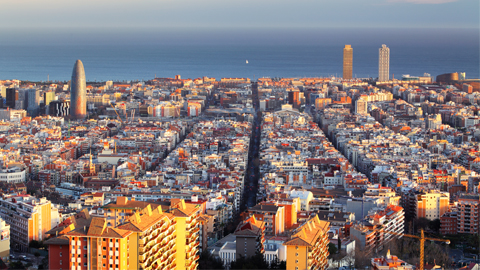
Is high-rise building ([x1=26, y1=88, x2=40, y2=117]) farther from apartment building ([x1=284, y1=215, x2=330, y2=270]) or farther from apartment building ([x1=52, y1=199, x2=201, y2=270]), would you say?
apartment building ([x1=284, y1=215, x2=330, y2=270])

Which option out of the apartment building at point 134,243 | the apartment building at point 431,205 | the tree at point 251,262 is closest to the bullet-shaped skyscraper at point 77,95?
the apartment building at point 431,205

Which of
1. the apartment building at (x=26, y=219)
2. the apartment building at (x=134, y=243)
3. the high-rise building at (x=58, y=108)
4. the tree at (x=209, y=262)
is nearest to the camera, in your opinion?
the apartment building at (x=134, y=243)

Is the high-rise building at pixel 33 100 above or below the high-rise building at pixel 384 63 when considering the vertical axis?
below

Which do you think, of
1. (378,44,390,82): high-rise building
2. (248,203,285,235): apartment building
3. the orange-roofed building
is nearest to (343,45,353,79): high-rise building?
(378,44,390,82): high-rise building

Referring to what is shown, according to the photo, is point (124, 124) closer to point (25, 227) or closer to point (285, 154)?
point (285, 154)

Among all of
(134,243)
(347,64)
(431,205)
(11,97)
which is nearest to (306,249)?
(134,243)

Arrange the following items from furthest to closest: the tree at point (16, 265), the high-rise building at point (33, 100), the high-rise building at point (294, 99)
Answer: the high-rise building at point (294, 99) < the high-rise building at point (33, 100) < the tree at point (16, 265)

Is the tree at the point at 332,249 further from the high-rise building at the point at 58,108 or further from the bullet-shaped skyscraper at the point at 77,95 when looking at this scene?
the high-rise building at the point at 58,108
